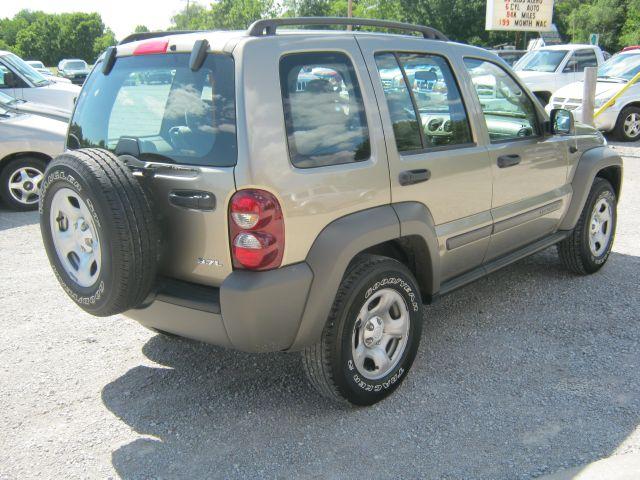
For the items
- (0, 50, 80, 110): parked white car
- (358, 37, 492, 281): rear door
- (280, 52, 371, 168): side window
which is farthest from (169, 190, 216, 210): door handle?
(0, 50, 80, 110): parked white car

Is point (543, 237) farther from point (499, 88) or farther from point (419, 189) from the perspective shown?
point (419, 189)

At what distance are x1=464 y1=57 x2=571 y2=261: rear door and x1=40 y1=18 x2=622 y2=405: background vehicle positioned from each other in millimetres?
250

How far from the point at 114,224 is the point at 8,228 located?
4999 millimetres

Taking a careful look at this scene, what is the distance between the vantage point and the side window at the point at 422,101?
3.45m

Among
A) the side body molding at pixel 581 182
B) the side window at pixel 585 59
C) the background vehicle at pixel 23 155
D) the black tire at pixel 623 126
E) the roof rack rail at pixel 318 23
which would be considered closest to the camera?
the roof rack rail at pixel 318 23

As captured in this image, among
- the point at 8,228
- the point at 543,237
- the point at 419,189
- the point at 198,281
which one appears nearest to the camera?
the point at 198,281

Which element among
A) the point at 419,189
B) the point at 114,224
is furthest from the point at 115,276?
the point at 419,189

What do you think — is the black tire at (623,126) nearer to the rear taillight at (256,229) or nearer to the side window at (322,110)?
the side window at (322,110)

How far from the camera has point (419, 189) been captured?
350cm

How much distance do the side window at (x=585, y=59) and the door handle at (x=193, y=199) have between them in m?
15.0

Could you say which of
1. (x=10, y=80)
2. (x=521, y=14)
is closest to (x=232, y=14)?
(x=521, y=14)

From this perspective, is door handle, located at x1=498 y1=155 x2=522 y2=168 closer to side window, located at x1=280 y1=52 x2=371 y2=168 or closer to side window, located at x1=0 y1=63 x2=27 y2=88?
side window, located at x1=280 y1=52 x2=371 y2=168

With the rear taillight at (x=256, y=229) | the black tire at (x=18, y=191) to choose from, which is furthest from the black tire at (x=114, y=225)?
the black tire at (x=18, y=191)

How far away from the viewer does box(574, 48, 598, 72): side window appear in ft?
51.5
